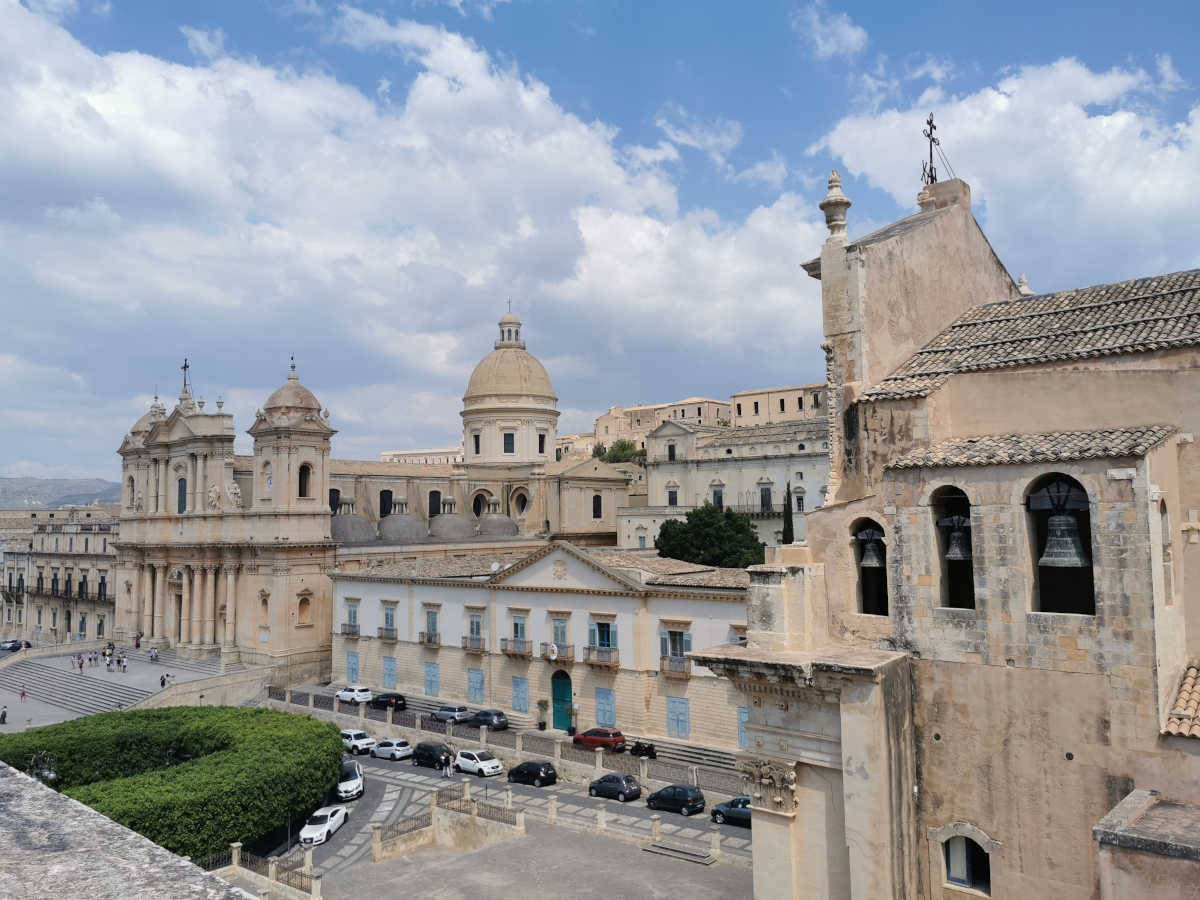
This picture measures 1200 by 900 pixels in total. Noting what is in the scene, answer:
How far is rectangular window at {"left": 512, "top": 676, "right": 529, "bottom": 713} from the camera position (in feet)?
118

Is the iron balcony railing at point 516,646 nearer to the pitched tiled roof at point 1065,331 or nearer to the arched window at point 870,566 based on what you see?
the arched window at point 870,566

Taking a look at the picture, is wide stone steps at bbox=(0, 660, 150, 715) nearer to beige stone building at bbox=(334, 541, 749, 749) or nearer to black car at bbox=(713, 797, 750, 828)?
beige stone building at bbox=(334, 541, 749, 749)

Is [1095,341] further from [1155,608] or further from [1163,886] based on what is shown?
[1163,886]

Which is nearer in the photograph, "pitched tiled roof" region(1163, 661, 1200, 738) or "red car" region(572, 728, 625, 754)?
"pitched tiled roof" region(1163, 661, 1200, 738)

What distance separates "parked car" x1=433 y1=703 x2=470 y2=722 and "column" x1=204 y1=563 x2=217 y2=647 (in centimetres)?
1952

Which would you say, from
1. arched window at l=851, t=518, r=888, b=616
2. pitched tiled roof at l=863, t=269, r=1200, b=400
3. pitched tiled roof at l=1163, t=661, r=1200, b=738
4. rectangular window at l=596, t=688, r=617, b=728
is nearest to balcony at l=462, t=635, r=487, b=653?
rectangular window at l=596, t=688, r=617, b=728

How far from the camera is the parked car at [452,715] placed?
35.7 meters

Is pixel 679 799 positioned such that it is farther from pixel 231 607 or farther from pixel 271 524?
pixel 231 607

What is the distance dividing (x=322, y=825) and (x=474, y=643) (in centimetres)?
1281

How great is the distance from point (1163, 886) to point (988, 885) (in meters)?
3.08

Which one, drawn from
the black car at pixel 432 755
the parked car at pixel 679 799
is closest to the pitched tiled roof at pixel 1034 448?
the parked car at pixel 679 799

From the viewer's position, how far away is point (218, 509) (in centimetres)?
5088

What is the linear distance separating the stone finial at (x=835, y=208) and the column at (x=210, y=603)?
43.4 meters

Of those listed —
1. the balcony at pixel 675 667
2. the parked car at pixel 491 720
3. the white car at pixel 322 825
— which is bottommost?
the white car at pixel 322 825
